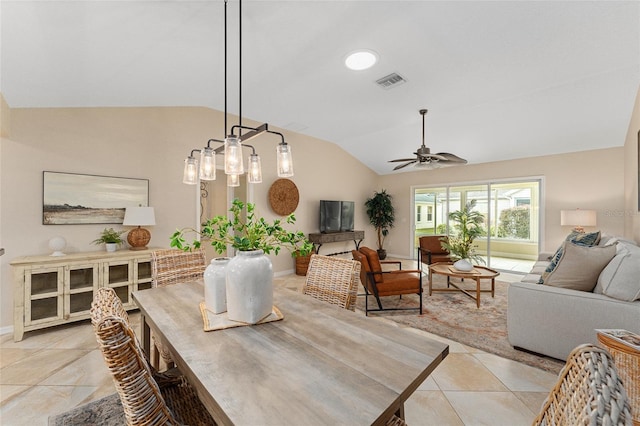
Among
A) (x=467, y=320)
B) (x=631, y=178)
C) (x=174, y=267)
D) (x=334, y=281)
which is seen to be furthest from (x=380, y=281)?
(x=631, y=178)

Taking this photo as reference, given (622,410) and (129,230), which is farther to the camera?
(129,230)

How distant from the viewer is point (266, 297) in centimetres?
143

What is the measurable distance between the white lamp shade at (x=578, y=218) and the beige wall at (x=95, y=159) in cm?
512

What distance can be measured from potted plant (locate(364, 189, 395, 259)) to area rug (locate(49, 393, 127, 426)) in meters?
6.62

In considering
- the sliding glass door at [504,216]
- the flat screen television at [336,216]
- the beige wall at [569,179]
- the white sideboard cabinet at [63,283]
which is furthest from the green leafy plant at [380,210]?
the white sideboard cabinet at [63,283]

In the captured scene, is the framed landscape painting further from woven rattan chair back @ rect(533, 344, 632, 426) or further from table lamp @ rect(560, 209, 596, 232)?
table lamp @ rect(560, 209, 596, 232)

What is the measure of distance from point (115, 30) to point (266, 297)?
2.39 meters

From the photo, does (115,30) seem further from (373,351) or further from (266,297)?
(373,351)

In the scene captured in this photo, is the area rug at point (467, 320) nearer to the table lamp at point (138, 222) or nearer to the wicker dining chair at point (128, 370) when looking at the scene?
the wicker dining chair at point (128, 370)

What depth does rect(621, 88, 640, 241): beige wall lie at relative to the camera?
11.3 feet

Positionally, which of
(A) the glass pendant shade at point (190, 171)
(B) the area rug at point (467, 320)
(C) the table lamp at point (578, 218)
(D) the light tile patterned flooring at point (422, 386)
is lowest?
(D) the light tile patterned flooring at point (422, 386)

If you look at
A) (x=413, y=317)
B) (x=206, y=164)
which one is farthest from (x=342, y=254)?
(x=206, y=164)

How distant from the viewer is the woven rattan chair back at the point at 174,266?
229 centimetres

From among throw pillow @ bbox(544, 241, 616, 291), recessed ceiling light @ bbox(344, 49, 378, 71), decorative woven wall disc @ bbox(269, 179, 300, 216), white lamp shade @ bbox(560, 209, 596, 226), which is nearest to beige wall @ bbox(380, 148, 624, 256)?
white lamp shade @ bbox(560, 209, 596, 226)
